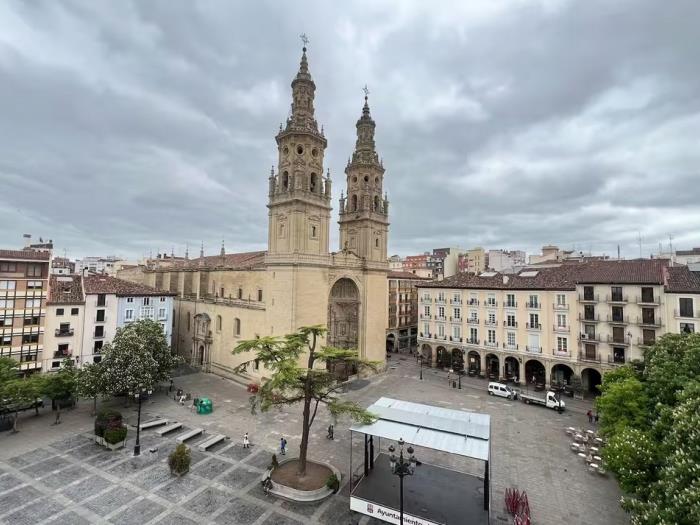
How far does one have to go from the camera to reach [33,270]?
3138 cm

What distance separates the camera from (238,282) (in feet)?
137

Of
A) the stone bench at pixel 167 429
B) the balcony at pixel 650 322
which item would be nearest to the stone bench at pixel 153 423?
the stone bench at pixel 167 429

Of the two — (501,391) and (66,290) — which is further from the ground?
(66,290)

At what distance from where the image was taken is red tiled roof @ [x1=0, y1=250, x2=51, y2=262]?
3033cm

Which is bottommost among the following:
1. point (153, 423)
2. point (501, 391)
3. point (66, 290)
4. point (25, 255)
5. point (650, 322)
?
point (153, 423)

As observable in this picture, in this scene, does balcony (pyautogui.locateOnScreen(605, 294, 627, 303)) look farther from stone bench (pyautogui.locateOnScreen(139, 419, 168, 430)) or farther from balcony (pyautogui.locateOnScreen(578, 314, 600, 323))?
stone bench (pyautogui.locateOnScreen(139, 419, 168, 430))

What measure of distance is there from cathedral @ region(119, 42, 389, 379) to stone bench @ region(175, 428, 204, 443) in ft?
31.3

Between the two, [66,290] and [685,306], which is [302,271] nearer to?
[66,290]

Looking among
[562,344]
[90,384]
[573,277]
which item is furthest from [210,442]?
[573,277]

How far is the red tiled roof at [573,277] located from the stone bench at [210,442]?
31.4 meters

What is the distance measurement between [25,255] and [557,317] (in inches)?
2004

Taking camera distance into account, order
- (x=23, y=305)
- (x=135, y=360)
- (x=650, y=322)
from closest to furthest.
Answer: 1. (x=135, y=360)
2. (x=23, y=305)
3. (x=650, y=322)

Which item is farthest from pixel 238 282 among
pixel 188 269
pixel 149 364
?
pixel 149 364

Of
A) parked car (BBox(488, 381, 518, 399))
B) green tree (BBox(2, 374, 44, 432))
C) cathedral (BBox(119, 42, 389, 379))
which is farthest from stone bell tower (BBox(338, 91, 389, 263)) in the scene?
green tree (BBox(2, 374, 44, 432))
